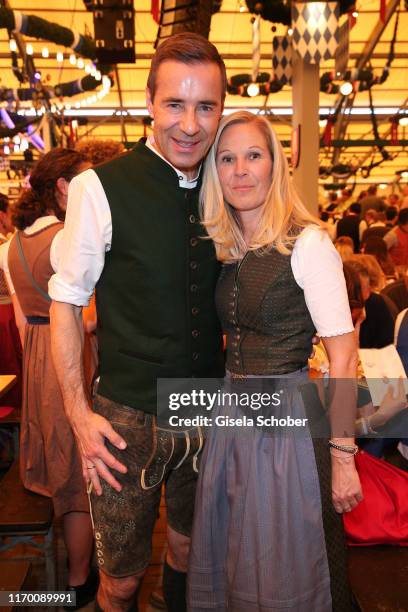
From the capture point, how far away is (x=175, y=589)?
185cm

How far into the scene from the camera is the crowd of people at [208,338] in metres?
1.49

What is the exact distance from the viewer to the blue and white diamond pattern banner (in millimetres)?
4539

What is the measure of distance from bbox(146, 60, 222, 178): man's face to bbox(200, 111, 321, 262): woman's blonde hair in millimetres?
110

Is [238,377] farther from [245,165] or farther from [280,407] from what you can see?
[245,165]

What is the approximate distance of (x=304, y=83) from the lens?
22.0 ft

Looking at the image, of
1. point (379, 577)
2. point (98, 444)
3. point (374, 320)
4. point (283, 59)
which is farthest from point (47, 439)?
point (283, 59)

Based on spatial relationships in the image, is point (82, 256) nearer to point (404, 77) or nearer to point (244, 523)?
point (244, 523)

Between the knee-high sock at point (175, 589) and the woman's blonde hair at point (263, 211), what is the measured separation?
93 centimetres

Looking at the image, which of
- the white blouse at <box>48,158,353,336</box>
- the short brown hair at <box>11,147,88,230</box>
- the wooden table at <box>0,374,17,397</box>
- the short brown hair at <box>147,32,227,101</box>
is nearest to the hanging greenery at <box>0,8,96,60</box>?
the short brown hair at <box>11,147,88,230</box>

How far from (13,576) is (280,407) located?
110 centimetres

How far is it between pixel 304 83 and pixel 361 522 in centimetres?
569

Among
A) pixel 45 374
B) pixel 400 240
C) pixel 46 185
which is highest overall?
pixel 46 185

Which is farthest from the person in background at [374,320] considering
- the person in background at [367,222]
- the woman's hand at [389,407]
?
the person in background at [367,222]

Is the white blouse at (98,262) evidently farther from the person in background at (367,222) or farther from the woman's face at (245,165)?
the person in background at (367,222)
